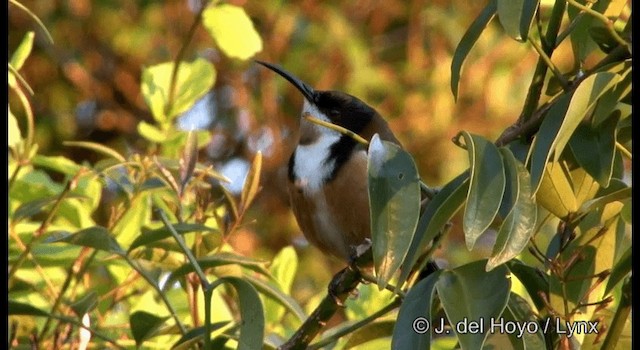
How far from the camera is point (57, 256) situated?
79.5 inches

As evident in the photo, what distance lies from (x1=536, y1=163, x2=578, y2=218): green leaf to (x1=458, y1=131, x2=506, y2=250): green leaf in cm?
20

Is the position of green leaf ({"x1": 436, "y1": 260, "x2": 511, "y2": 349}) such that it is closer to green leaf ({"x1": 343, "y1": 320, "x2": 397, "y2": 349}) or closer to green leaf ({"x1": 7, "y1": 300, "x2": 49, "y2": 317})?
A: green leaf ({"x1": 343, "y1": 320, "x2": 397, "y2": 349})

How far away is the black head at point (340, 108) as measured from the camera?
2.68 meters

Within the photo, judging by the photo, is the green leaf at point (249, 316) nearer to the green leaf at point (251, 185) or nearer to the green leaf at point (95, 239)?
the green leaf at point (95, 239)

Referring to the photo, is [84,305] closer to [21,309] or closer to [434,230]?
[21,309]

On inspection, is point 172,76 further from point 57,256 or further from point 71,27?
point 71,27

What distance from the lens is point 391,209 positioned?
1.25 m

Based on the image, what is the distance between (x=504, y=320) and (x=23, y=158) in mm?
1086

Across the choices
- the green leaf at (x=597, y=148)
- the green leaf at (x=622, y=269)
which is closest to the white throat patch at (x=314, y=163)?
the green leaf at (x=597, y=148)

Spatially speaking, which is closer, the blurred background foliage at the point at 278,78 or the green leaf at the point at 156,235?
the green leaf at the point at 156,235

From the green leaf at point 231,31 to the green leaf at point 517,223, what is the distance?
1105 mm

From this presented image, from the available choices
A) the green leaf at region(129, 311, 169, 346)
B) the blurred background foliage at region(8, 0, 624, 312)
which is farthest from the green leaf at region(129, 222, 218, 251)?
the blurred background foliage at region(8, 0, 624, 312)

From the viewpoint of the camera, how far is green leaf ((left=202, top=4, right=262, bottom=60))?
88.9 inches

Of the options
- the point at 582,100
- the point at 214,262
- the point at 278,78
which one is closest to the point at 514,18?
the point at 582,100
